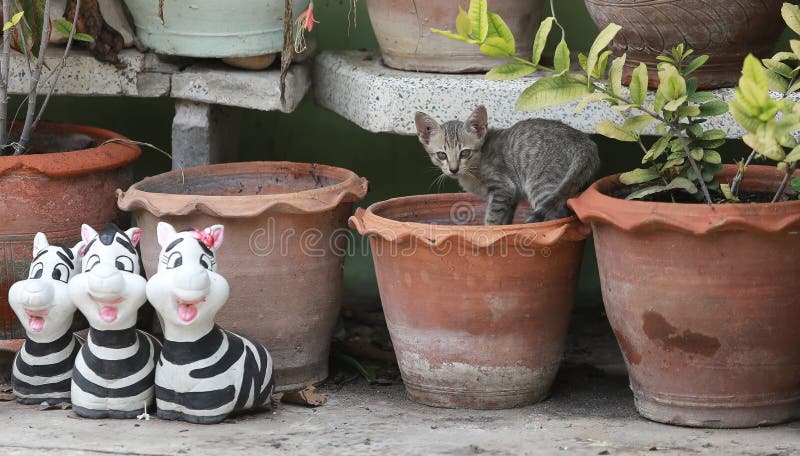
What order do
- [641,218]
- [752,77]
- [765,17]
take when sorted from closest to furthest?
[752,77], [641,218], [765,17]

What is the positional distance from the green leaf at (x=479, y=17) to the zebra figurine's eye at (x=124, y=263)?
1268mm

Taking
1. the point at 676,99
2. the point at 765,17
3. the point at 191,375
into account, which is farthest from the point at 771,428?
the point at 191,375

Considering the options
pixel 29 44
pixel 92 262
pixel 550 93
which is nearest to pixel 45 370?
pixel 92 262

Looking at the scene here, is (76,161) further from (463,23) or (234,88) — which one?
(463,23)

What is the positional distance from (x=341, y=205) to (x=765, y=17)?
1584mm

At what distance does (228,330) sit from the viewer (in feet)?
11.8

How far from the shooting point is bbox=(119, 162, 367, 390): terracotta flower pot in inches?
139

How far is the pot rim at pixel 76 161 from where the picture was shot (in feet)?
12.1

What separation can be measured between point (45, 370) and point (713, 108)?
2.27 meters

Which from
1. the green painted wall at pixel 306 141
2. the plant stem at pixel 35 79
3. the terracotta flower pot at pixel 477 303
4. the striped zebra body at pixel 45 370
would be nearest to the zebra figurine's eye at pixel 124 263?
the striped zebra body at pixel 45 370

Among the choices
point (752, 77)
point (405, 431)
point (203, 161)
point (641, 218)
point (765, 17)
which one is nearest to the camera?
point (752, 77)

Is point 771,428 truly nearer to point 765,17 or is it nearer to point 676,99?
point 676,99

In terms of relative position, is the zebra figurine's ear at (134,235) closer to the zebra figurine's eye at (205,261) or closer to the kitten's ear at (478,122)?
the zebra figurine's eye at (205,261)

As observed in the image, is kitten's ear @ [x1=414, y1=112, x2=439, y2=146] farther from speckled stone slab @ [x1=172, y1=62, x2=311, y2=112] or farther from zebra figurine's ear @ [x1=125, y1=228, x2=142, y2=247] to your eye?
zebra figurine's ear @ [x1=125, y1=228, x2=142, y2=247]
